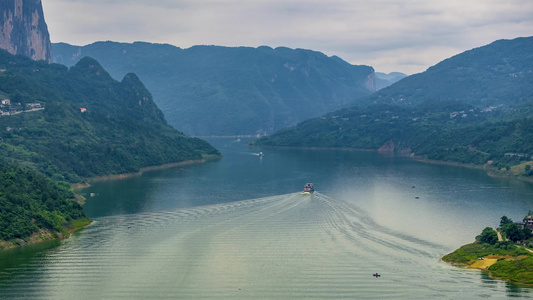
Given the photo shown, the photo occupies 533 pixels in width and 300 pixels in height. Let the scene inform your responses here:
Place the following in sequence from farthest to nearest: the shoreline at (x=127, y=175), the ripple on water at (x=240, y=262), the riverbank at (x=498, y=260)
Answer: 1. the shoreline at (x=127, y=175)
2. the riverbank at (x=498, y=260)
3. the ripple on water at (x=240, y=262)

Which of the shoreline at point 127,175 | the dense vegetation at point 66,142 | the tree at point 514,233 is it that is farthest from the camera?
the dense vegetation at point 66,142

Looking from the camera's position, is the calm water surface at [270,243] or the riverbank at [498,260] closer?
the calm water surface at [270,243]

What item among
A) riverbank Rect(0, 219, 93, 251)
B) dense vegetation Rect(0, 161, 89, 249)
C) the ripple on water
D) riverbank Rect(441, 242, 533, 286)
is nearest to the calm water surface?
the ripple on water

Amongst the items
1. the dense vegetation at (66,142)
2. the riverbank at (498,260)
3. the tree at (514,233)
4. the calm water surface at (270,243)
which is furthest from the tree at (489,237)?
the dense vegetation at (66,142)

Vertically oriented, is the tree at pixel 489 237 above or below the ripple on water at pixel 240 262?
above

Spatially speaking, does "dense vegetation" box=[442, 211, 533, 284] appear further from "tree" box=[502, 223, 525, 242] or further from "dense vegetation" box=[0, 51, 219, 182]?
"dense vegetation" box=[0, 51, 219, 182]

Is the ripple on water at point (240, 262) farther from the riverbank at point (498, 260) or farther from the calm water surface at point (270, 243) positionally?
the riverbank at point (498, 260)
